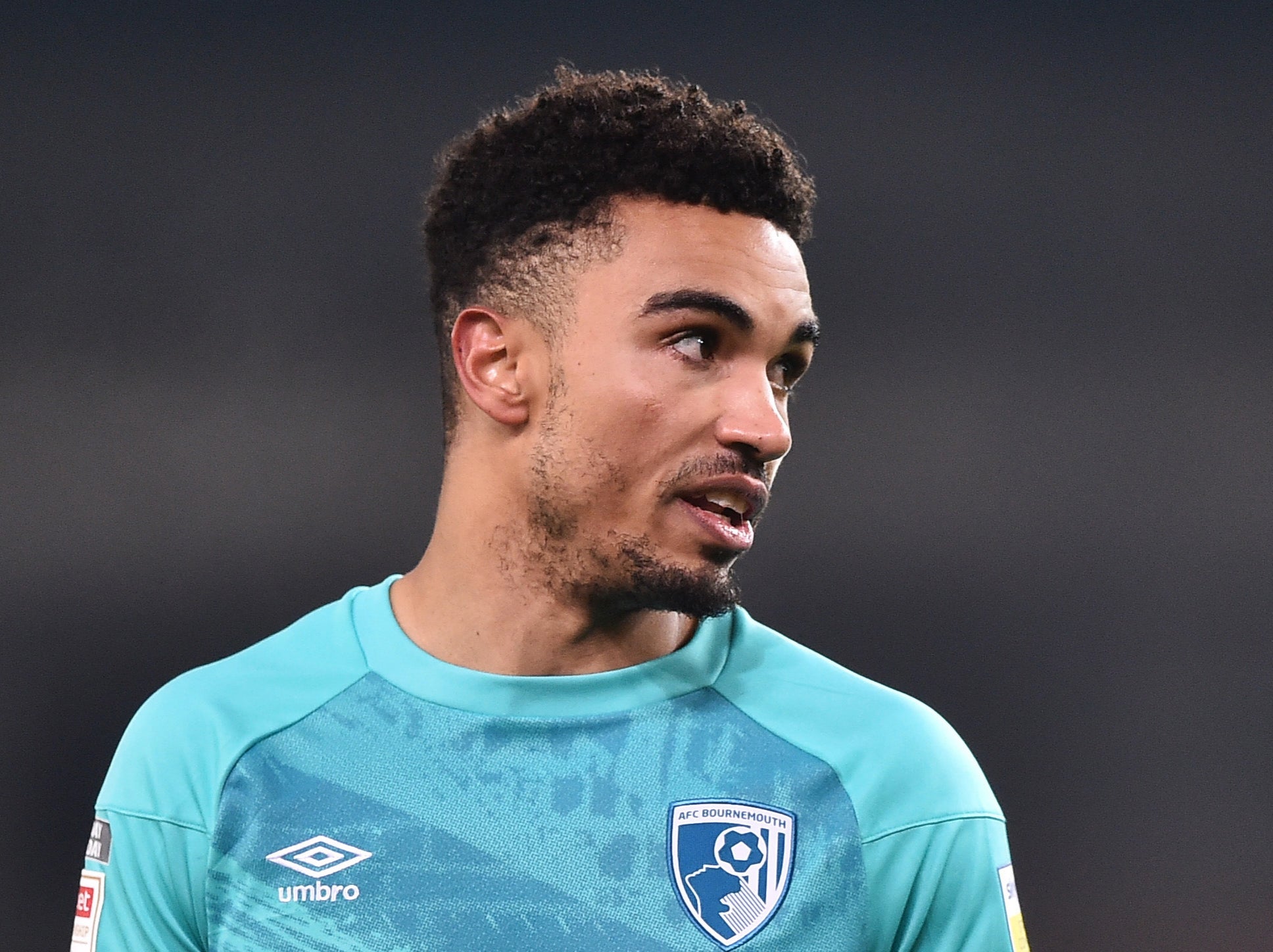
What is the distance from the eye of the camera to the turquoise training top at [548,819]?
1.43 metres

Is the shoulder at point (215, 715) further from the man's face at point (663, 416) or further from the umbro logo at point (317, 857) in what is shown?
the man's face at point (663, 416)

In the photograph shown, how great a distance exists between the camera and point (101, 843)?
1523 mm

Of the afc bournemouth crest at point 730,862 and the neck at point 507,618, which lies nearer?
the afc bournemouth crest at point 730,862

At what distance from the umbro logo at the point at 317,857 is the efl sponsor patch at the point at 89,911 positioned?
0.20 meters

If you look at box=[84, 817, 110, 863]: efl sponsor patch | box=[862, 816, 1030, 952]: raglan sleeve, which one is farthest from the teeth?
box=[84, 817, 110, 863]: efl sponsor patch

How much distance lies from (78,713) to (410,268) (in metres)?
0.99

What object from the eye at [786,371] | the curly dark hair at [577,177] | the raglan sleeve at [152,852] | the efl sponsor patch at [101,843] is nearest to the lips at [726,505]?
the eye at [786,371]

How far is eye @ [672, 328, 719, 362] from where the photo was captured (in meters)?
1.46

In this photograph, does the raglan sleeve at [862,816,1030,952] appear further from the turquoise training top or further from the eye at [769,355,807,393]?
the eye at [769,355,807,393]

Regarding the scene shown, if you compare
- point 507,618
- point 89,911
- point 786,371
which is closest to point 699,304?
point 786,371

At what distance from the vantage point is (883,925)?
1.44 m

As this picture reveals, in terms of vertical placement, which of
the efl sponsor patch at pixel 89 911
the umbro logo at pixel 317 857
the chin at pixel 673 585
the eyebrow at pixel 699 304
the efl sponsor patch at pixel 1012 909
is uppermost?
the eyebrow at pixel 699 304

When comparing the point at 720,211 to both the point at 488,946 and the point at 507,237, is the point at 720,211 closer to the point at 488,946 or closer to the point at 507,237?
the point at 507,237

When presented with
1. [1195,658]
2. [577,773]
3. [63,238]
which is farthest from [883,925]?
[63,238]
